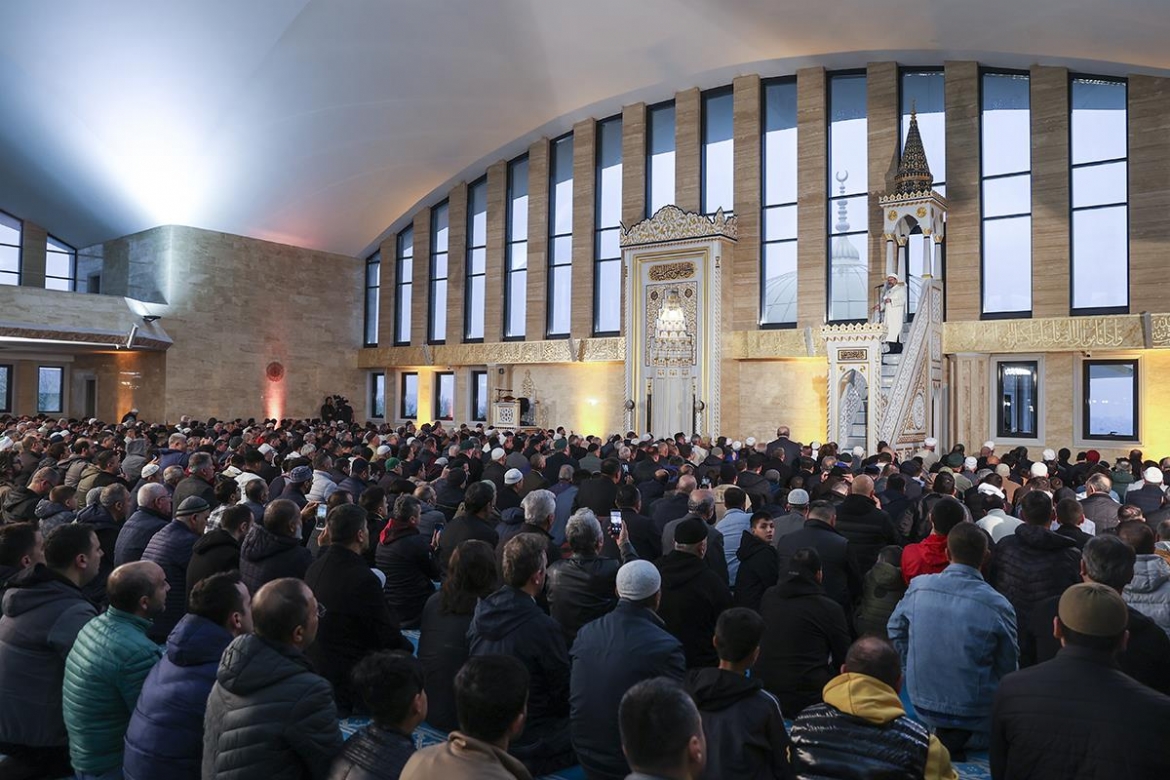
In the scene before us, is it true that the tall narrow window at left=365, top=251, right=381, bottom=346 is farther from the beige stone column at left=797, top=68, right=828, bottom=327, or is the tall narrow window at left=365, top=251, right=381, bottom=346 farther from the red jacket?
the red jacket

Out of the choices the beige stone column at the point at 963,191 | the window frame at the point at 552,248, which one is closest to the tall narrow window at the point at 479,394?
the window frame at the point at 552,248

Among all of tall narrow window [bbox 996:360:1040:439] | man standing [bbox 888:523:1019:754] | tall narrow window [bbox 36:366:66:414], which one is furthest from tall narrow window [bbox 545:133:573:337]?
man standing [bbox 888:523:1019:754]

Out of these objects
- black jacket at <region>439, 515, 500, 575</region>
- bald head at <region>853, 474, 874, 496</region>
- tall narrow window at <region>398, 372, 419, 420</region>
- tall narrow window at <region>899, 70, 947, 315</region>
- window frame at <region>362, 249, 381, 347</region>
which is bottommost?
black jacket at <region>439, 515, 500, 575</region>

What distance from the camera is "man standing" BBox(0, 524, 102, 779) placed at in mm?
3254

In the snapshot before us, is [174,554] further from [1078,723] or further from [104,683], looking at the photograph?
[1078,723]

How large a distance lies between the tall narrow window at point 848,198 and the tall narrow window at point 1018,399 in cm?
277

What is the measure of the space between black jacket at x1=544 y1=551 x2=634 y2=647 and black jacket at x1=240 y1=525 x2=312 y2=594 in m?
1.38

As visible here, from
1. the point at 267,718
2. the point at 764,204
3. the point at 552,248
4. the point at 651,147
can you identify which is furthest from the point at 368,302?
the point at 267,718

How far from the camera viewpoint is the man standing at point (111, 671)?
289cm

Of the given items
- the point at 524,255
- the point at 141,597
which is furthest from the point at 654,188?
the point at 141,597

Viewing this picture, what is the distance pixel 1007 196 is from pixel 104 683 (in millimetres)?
15375

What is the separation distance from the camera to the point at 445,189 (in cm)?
2184

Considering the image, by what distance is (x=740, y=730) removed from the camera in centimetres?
231

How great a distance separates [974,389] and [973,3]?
250 inches
